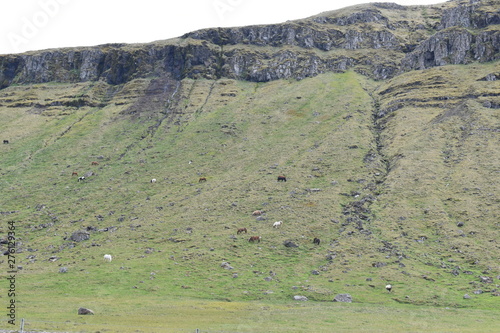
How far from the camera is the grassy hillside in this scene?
4641 centimetres

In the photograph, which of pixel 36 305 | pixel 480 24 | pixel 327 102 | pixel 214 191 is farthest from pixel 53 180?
pixel 480 24

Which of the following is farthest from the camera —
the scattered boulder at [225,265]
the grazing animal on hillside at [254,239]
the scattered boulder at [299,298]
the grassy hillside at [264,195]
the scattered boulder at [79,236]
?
the scattered boulder at [79,236]

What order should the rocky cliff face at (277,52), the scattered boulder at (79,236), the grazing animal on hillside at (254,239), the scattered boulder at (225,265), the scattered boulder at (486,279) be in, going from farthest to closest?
the rocky cliff face at (277,52), the scattered boulder at (79,236), the grazing animal on hillside at (254,239), the scattered boulder at (225,265), the scattered boulder at (486,279)

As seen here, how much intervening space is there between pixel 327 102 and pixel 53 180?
7593cm

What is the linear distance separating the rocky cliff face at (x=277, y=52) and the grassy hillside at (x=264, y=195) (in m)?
15.7

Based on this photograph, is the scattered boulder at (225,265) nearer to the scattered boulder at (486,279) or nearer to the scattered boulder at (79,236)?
the scattered boulder at (79,236)

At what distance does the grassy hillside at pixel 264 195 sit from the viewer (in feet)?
152

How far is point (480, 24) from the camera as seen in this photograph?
460 feet

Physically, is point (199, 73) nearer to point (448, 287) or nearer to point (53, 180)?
point (53, 180)

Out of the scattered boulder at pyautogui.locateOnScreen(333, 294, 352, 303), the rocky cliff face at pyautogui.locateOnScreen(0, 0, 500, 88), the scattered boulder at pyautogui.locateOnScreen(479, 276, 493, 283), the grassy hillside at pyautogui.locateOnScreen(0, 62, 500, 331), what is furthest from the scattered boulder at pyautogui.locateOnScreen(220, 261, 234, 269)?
the rocky cliff face at pyautogui.locateOnScreen(0, 0, 500, 88)

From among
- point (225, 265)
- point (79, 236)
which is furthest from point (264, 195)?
point (79, 236)

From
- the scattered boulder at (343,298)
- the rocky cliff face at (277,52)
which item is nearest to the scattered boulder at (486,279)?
the scattered boulder at (343,298)

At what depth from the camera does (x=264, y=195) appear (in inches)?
2928

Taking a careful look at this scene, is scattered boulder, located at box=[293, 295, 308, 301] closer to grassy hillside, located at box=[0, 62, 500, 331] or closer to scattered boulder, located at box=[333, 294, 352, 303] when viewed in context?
grassy hillside, located at box=[0, 62, 500, 331]
